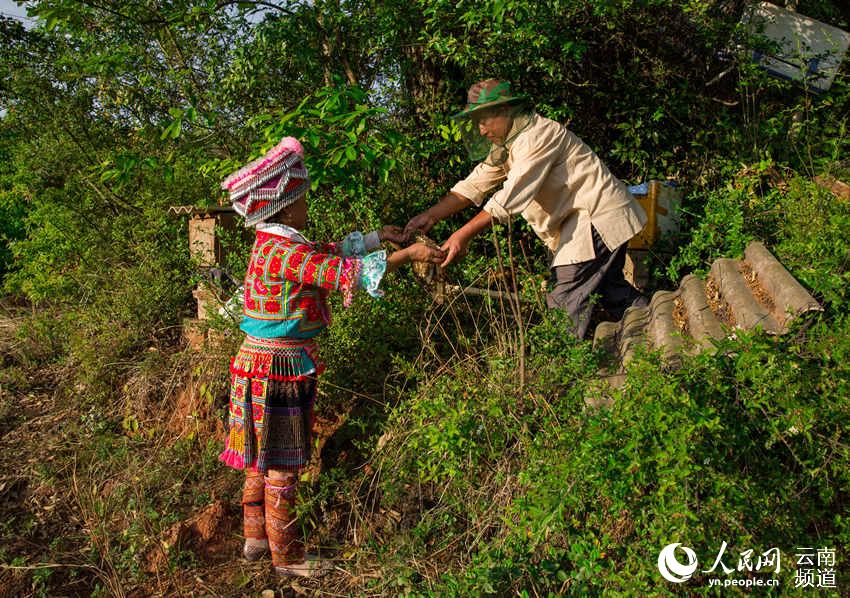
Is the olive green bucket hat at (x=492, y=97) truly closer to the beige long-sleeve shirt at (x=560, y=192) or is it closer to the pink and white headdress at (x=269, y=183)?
the beige long-sleeve shirt at (x=560, y=192)

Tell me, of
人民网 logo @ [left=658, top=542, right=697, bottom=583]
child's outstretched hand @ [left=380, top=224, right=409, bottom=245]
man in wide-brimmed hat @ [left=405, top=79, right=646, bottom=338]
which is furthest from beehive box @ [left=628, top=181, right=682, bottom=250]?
人民网 logo @ [left=658, top=542, right=697, bottom=583]

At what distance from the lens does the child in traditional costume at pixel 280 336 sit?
9.50 ft

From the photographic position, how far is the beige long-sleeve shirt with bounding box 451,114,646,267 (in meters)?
3.68

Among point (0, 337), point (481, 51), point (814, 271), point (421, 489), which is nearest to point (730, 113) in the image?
point (481, 51)

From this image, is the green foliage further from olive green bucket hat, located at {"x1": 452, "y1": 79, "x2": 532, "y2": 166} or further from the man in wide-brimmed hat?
olive green bucket hat, located at {"x1": 452, "y1": 79, "x2": 532, "y2": 166}

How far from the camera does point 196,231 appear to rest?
16.4ft

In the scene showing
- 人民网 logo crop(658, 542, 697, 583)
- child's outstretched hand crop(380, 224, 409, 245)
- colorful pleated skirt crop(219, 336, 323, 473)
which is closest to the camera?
人民网 logo crop(658, 542, 697, 583)

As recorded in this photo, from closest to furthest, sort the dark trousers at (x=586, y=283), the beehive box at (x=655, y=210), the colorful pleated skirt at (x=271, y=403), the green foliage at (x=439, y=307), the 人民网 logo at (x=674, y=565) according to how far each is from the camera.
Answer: the 人民网 logo at (x=674, y=565), the green foliage at (x=439, y=307), the colorful pleated skirt at (x=271, y=403), the dark trousers at (x=586, y=283), the beehive box at (x=655, y=210)

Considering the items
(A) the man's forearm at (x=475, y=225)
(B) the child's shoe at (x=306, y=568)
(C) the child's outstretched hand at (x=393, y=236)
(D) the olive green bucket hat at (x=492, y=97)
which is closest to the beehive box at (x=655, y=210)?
(D) the olive green bucket hat at (x=492, y=97)

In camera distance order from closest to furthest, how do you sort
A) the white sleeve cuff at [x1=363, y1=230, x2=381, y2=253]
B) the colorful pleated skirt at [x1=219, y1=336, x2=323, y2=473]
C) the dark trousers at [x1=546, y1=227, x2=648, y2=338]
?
the colorful pleated skirt at [x1=219, y1=336, x2=323, y2=473]
the white sleeve cuff at [x1=363, y1=230, x2=381, y2=253]
the dark trousers at [x1=546, y1=227, x2=648, y2=338]

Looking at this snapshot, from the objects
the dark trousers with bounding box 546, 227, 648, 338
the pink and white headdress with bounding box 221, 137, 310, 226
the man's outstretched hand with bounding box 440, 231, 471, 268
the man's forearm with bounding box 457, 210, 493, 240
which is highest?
the pink and white headdress with bounding box 221, 137, 310, 226

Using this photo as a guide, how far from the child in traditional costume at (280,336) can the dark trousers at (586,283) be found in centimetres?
112

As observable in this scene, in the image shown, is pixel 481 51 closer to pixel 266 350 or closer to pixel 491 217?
pixel 491 217

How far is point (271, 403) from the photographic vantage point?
10.0 feet
